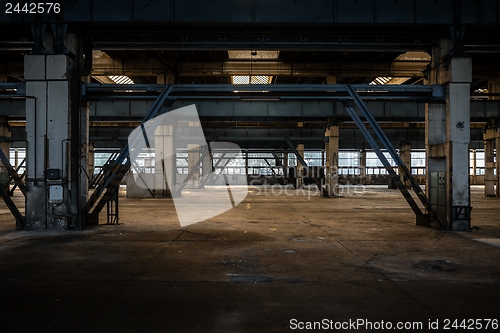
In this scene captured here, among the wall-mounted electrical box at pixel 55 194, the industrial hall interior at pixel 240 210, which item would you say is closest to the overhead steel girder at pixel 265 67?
the industrial hall interior at pixel 240 210

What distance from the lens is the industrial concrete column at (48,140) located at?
35.9ft

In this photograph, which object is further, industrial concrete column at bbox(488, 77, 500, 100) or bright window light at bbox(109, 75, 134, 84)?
bright window light at bbox(109, 75, 134, 84)

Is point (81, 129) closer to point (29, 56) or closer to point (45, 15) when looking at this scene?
Result: point (29, 56)

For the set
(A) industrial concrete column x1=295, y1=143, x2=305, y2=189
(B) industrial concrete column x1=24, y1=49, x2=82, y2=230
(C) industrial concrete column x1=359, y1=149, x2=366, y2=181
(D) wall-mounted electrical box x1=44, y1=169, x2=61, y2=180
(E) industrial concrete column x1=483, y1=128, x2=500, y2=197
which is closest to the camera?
(D) wall-mounted electrical box x1=44, y1=169, x2=61, y2=180

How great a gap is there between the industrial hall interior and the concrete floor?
4 cm

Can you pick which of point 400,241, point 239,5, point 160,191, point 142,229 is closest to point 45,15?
point 239,5

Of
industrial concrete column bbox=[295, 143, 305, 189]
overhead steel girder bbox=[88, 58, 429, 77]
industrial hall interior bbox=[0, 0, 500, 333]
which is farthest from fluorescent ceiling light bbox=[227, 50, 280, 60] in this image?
industrial concrete column bbox=[295, 143, 305, 189]

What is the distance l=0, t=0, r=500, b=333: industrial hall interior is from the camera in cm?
476

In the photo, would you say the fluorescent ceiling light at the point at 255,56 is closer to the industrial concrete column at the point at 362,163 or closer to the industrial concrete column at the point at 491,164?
the industrial concrete column at the point at 491,164


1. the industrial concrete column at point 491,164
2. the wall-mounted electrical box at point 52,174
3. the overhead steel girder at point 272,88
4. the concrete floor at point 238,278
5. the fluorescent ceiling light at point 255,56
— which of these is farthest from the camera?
the industrial concrete column at point 491,164

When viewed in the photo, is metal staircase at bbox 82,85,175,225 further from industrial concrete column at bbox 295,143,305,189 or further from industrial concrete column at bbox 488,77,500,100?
industrial concrete column at bbox 295,143,305,189

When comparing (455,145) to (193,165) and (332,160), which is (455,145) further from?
(193,165)

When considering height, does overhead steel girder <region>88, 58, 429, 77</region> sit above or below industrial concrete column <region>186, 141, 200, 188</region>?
above

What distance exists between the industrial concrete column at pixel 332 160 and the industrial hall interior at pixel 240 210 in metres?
3.15
